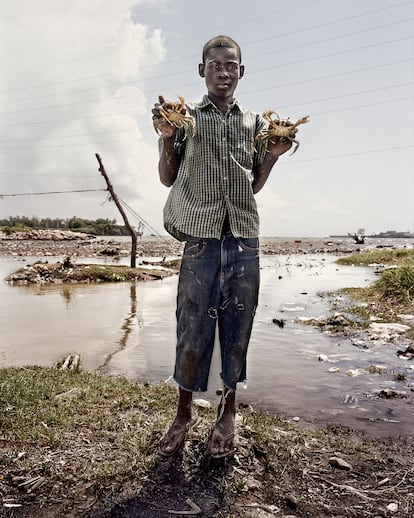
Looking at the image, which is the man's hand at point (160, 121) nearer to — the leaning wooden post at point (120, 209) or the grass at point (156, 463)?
the grass at point (156, 463)

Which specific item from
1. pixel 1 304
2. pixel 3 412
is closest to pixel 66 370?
pixel 3 412

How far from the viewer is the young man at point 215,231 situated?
2.91 m

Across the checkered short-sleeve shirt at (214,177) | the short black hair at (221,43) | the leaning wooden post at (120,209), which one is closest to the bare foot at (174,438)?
the checkered short-sleeve shirt at (214,177)

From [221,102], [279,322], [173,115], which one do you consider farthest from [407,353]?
[173,115]

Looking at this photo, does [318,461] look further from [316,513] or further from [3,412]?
[3,412]

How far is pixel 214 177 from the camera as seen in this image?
114 inches

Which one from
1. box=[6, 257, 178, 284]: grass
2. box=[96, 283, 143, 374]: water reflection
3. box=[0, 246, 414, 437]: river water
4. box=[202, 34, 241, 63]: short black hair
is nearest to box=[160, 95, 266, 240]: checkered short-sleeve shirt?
box=[202, 34, 241, 63]: short black hair

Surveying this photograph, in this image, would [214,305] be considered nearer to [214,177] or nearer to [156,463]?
[214,177]

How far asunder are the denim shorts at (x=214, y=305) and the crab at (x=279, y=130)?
0.66 m

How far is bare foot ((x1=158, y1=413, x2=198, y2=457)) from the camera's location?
290cm

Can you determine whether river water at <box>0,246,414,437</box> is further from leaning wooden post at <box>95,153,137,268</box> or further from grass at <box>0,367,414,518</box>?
leaning wooden post at <box>95,153,137,268</box>

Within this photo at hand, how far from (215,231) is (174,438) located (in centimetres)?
131

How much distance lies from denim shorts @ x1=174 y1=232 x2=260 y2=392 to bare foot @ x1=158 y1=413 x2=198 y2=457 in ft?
0.78

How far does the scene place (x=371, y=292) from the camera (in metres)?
10.8
